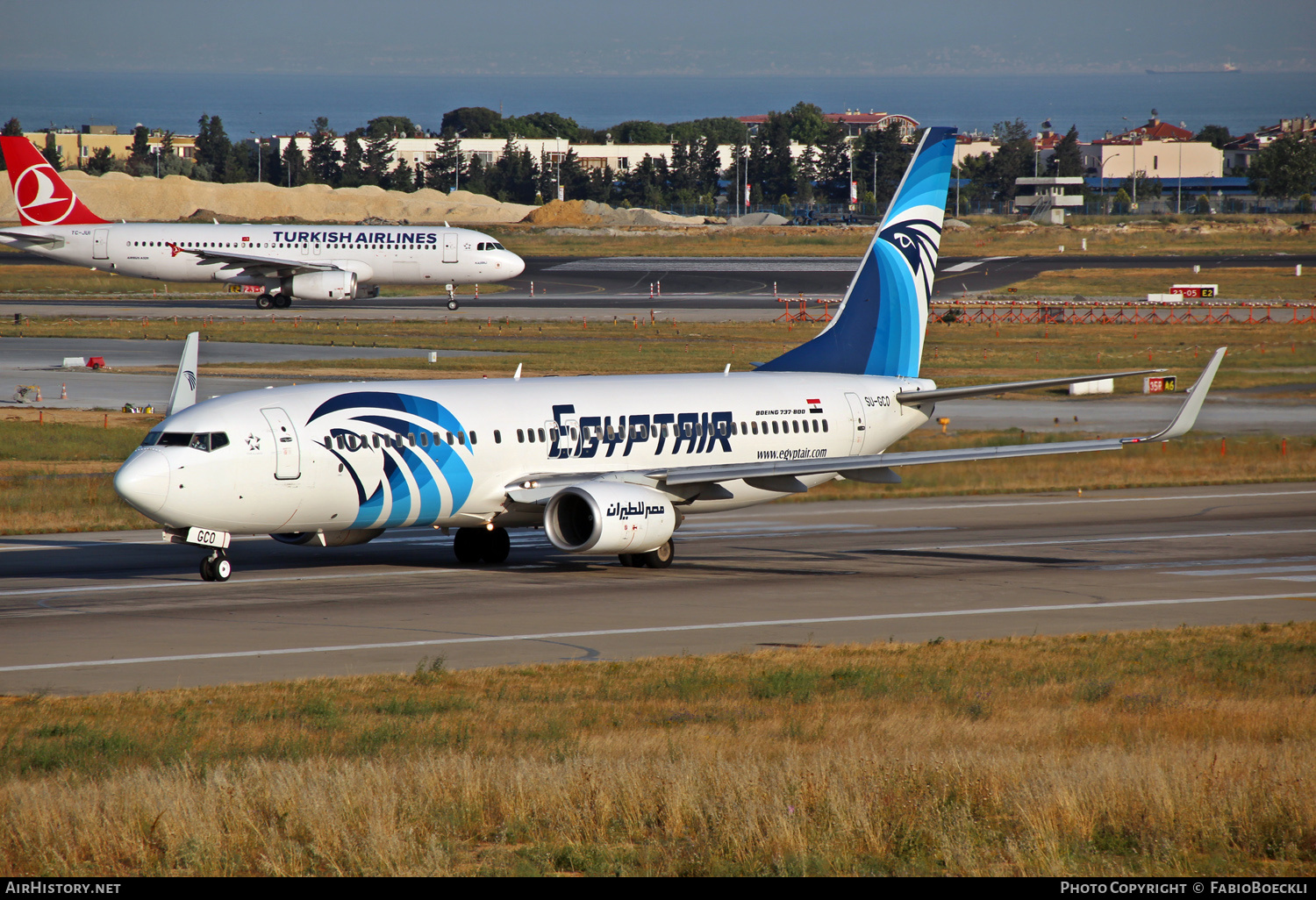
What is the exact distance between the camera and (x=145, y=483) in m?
28.2

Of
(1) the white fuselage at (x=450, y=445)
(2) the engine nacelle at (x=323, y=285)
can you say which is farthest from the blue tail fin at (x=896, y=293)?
(2) the engine nacelle at (x=323, y=285)

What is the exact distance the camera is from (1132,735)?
17938 mm

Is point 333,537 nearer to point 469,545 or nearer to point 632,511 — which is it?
point 469,545

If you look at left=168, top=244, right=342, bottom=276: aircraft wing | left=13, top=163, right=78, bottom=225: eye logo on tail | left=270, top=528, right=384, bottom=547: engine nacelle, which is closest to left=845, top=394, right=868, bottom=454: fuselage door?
left=270, top=528, right=384, bottom=547: engine nacelle

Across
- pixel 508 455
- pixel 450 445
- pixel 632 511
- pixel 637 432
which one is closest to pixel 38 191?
pixel 637 432

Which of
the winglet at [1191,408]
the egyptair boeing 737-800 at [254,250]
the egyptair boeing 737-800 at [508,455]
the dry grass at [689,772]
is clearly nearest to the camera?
the dry grass at [689,772]

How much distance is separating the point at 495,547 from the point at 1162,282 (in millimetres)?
99647

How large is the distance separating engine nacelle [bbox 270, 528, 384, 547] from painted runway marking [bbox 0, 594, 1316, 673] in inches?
264

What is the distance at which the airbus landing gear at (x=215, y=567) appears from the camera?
3091cm

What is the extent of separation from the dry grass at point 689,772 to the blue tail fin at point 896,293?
60.0 feet

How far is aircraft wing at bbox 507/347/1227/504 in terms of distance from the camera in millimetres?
31422

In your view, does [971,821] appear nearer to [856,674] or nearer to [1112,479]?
[856,674]

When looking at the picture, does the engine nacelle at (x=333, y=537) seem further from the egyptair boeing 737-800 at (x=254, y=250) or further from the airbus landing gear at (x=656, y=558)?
the egyptair boeing 737-800 at (x=254, y=250)

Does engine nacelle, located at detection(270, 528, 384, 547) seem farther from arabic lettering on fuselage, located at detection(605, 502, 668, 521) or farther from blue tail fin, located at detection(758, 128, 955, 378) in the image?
blue tail fin, located at detection(758, 128, 955, 378)
